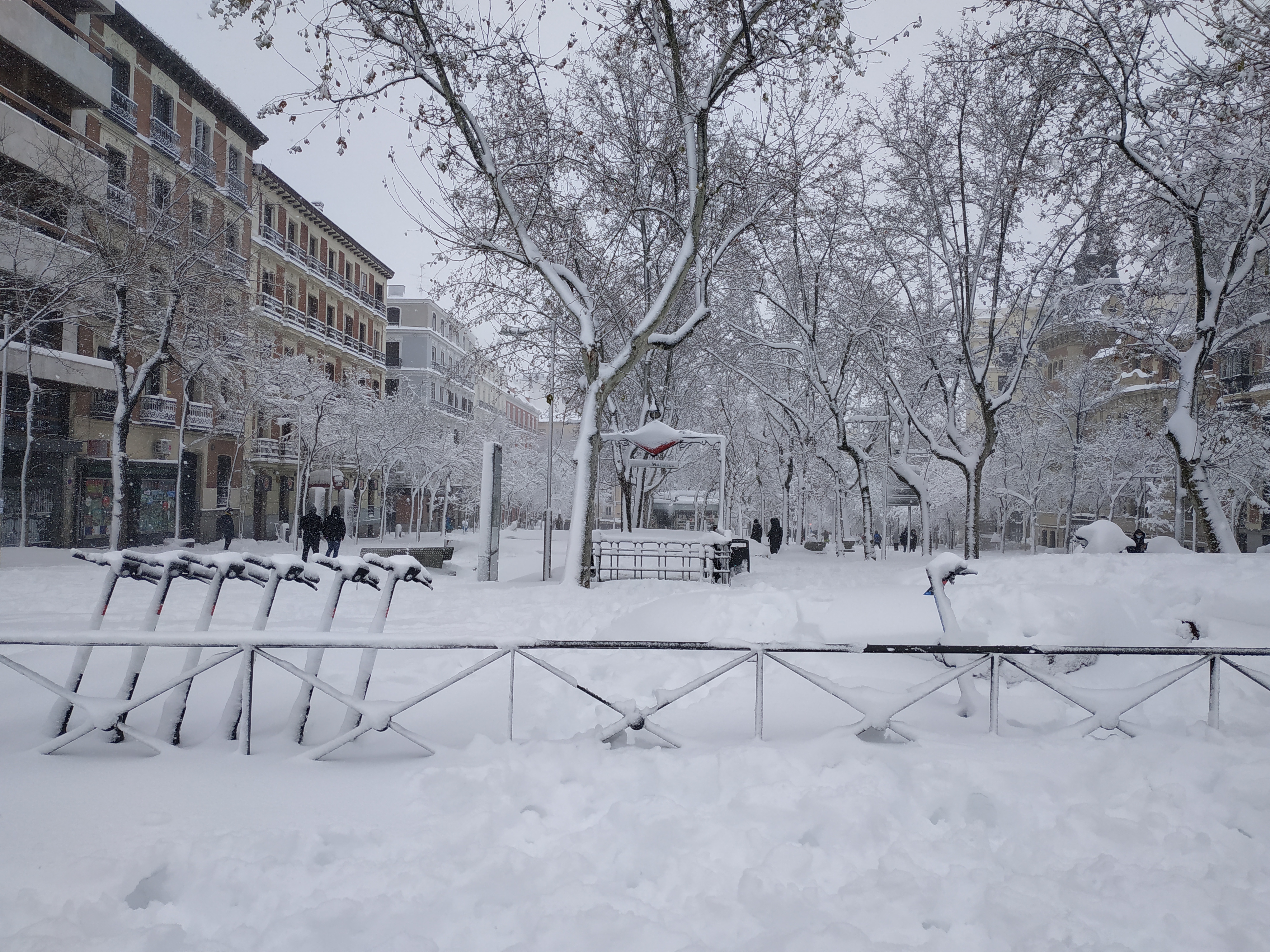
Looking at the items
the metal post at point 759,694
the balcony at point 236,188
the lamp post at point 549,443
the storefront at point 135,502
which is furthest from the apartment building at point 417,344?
the metal post at point 759,694

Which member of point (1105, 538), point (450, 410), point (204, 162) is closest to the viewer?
point (1105, 538)

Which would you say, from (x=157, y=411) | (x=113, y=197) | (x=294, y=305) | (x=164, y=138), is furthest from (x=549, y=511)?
(x=294, y=305)

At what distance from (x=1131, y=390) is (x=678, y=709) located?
3822 centimetres

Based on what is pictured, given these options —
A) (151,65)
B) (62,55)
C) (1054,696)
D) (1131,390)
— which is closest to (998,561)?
(1054,696)

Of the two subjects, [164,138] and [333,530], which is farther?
[164,138]

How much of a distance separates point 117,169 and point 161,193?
1.45 meters

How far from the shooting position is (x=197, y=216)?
20.2m

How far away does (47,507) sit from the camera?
69.5 ft

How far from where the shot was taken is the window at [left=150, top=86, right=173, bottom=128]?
23.6m

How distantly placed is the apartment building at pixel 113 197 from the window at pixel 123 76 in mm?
38

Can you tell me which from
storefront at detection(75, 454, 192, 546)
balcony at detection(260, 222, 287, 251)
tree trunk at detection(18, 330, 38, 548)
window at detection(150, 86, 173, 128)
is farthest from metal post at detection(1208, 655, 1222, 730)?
balcony at detection(260, 222, 287, 251)

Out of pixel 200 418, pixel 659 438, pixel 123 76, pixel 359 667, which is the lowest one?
pixel 359 667

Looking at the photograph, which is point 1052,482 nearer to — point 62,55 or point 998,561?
point 998,561

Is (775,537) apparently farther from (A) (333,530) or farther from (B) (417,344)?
(B) (417,344)
